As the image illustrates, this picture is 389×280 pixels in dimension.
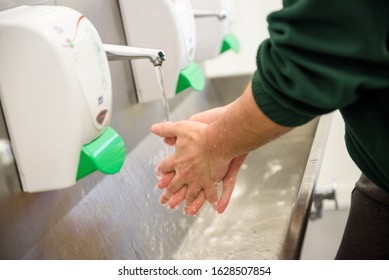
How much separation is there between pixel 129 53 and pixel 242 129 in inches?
12.3

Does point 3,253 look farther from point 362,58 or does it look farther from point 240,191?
point 240,191

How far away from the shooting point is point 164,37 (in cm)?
132

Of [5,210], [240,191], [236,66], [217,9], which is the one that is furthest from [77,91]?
[236,66]

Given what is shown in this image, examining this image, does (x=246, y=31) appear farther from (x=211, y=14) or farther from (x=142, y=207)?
(x=142, y=207)

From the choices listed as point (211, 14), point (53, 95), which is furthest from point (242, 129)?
point (211, 14)

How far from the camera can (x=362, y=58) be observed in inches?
29.4

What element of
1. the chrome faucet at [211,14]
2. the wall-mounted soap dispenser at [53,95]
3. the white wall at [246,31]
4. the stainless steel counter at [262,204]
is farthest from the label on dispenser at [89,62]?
the white wall at [246,31]

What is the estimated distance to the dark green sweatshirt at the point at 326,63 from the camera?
2.41 feet

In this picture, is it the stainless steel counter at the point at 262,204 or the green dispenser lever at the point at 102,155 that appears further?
the stainless steel counter at the point at 262,204

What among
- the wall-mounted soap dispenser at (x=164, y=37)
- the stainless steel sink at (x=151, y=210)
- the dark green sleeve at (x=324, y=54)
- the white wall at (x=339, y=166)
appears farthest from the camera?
the white wall at (x=339, y=166)

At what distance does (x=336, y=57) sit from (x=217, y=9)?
35.9 inches

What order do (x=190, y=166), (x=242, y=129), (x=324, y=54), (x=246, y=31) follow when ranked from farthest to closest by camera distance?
(x=246, y=31), (x=190, y=166), (x=242, y=129), (x=324, y=54)

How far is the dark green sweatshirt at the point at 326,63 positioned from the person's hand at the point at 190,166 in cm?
19

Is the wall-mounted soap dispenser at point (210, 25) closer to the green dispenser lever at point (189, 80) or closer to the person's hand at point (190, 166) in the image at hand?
the green dispenser lever at point (189, 80)
